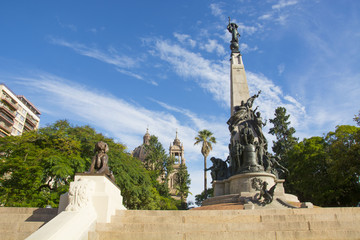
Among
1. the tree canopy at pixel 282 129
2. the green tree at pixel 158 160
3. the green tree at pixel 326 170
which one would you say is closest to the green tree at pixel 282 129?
the tree canopy at pixel 282 129

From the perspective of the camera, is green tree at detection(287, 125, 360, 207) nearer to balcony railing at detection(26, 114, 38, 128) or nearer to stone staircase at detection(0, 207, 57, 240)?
stone staircase at detection(0, 207, 57, 240)

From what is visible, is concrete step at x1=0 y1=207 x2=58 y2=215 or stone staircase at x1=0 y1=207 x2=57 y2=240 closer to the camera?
stone staircase at x1=0 y1=207 x2=57 y2=240

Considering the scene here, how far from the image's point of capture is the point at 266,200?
36.0ft

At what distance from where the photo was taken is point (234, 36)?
22.8 metres

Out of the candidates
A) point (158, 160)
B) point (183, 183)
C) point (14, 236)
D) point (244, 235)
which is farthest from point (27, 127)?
point (244, 235)

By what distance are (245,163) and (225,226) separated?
992cm

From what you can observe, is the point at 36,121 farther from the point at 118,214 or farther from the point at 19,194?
the point at 118,214

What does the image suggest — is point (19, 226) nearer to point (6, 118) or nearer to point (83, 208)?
point (83, 208)

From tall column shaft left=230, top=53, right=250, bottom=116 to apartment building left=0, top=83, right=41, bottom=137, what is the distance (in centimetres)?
4770

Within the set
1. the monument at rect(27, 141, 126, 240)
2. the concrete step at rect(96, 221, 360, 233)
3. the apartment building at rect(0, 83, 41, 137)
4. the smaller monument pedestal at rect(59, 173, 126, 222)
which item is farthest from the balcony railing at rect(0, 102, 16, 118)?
the concrete step at rect(96, 221, 360, 233)

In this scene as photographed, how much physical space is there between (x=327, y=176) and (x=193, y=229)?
93.8 ft

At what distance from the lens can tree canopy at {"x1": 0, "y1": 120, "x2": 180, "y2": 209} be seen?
55.5 ft

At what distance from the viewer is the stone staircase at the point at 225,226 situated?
5453 millimetres

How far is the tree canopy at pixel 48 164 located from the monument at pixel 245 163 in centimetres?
867
